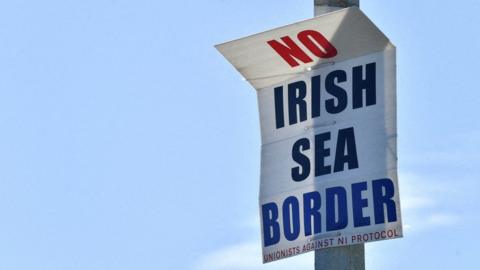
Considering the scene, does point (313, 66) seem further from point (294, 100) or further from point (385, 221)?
point (385, 221)

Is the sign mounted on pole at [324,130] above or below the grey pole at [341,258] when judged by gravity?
above

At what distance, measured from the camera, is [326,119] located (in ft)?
55.1

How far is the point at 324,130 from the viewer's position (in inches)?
661

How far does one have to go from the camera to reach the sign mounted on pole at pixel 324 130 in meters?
16.4

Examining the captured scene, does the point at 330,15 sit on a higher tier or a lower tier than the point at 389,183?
higher

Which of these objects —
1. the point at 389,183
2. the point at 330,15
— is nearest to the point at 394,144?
the point at 389,183

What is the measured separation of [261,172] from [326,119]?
0.85 m

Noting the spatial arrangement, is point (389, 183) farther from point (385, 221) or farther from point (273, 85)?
point (273, 85)

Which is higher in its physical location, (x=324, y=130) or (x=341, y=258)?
(x=324, y=130)

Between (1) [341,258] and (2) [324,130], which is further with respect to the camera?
(2) [324,130]

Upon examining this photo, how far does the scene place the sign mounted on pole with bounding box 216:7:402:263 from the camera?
16406mm

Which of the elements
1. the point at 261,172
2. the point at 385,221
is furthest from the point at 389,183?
the point at 261,172

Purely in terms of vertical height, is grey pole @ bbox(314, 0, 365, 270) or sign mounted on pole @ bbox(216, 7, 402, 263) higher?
sign mounted on pole @ bbox(216, 7, 402, 263)

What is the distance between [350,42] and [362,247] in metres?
1.97
